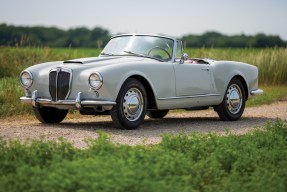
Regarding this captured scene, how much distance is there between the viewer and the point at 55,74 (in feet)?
36.5

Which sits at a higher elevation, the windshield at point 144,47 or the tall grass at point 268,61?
the windshield at point 144,47

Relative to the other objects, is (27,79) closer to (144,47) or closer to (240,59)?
(144,47)

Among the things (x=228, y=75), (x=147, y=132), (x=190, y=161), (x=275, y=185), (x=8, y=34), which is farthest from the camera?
(x=8, y=34)

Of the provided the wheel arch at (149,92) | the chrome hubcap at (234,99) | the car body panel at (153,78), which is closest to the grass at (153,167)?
the car body panel at (153,78)

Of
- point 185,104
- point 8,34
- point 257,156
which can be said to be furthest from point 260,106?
point 8,34

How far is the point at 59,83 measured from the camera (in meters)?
11.0

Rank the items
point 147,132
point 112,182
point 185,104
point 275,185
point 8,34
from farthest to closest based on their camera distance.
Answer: point 8,34 < point 185,104 < point 147,132 < point 275,185 < point 112,182

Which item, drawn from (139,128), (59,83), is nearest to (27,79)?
(59,83)

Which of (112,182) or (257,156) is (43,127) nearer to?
(257,156)

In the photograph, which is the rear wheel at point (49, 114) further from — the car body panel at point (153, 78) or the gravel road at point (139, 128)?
the car body panel at point (153, 78)

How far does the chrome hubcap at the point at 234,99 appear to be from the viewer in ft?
43.5

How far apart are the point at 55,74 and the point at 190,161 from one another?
4299 millimetres

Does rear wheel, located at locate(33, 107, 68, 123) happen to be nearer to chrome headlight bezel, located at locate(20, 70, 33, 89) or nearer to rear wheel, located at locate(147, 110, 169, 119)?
chrome headlight bezel, located at locate(20, 70, 33, 89)

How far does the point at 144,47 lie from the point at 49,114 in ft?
6.44
